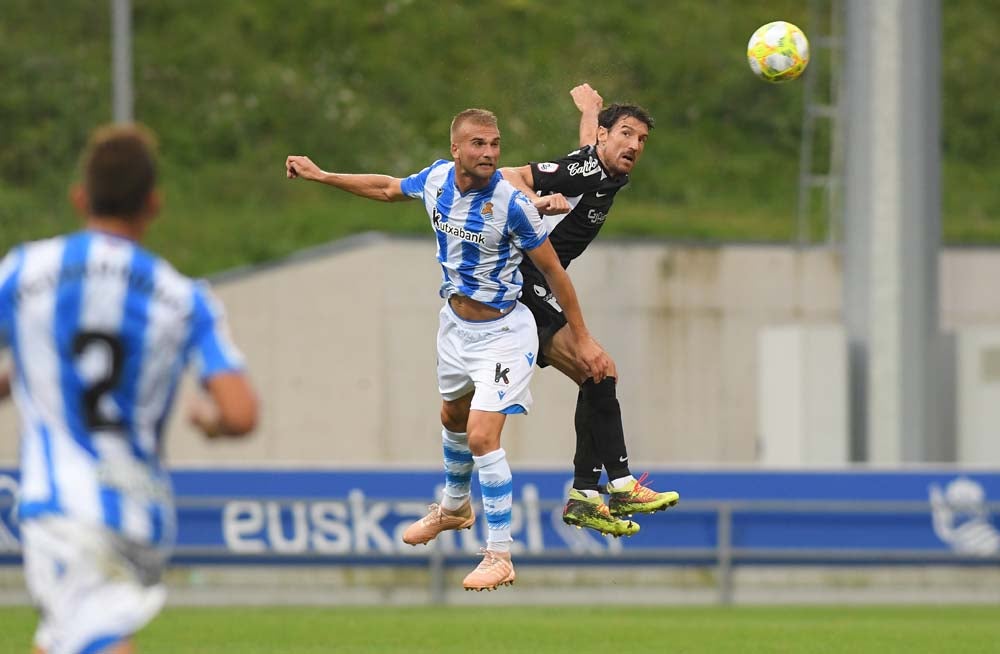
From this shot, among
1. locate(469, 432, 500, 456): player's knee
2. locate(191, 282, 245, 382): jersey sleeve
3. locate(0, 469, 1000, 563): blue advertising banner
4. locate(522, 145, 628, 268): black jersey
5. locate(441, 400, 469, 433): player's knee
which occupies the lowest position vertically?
locate(0, 469, 1000, 563): blue advertising banner

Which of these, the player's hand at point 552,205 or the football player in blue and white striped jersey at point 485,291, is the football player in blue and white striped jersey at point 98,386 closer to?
the football player in blue and white striped jersey at point 485,291

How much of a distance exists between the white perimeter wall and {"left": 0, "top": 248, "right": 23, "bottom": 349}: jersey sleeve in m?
17.8

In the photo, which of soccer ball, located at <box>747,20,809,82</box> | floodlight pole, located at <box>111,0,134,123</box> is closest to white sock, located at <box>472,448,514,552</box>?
soccer ball, located at <box>747,20,809,82</box>

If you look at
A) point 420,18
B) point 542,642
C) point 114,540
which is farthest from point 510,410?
point 420,18

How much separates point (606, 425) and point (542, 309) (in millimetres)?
778

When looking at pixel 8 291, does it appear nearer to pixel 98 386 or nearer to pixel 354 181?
pixel 98 386

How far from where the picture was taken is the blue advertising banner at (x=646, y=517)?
20594 mm

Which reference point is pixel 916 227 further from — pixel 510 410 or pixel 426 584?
pixel 510 410

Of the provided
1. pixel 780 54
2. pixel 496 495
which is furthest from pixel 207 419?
pixel 780 54

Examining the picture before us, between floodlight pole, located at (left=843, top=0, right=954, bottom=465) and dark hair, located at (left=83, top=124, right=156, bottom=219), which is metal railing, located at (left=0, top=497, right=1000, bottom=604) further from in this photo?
dark hair, located at (left=83, top=124, right=156, bottom=219)

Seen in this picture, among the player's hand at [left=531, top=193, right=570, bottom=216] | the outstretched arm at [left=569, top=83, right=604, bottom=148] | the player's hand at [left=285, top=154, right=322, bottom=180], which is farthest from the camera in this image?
the outstretched arm at [left=569, top=83, right=604, bottom=148]

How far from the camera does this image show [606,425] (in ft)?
34.9

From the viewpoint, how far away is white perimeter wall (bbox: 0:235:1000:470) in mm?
23953

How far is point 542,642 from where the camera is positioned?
16234mm
